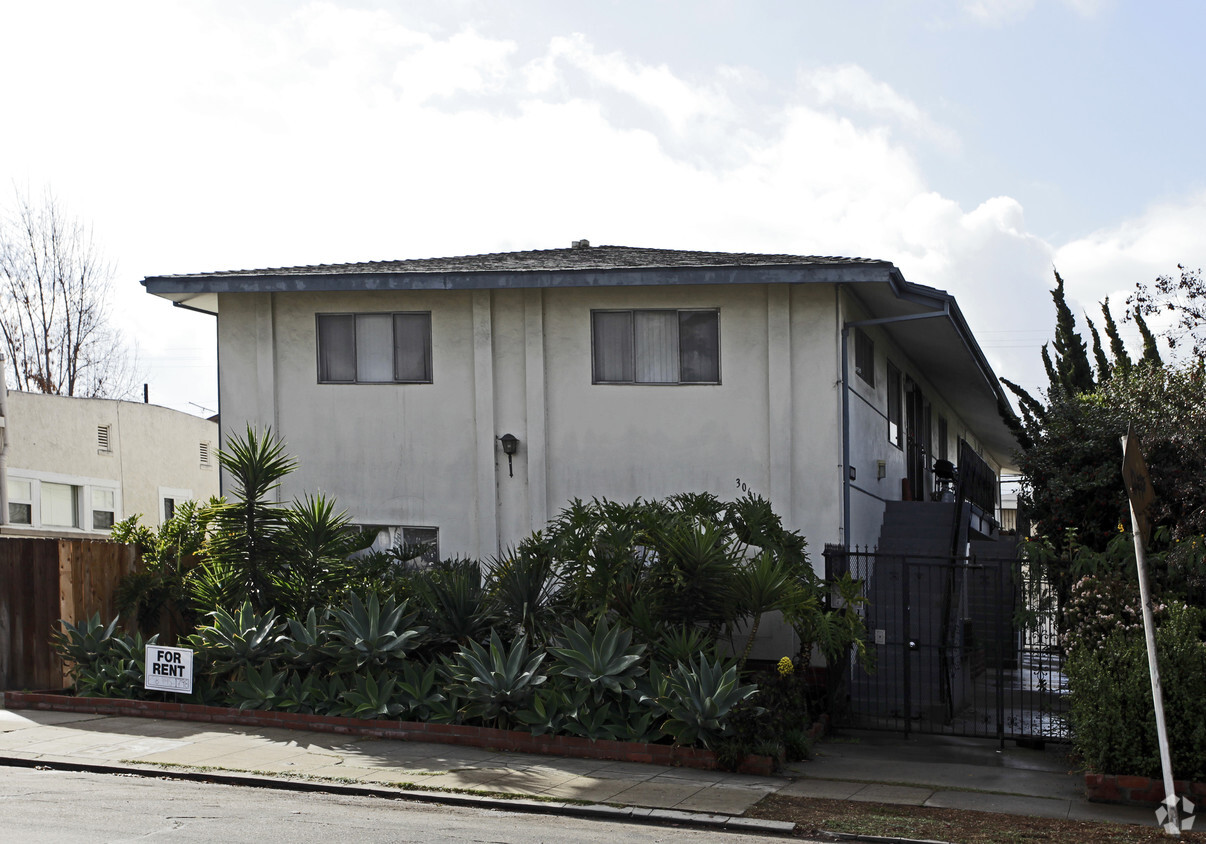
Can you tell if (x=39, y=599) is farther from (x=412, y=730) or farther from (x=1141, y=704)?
(x=1141, y=704)

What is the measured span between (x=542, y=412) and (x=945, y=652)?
236 inches

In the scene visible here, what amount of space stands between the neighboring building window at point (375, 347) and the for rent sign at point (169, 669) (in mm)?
4867

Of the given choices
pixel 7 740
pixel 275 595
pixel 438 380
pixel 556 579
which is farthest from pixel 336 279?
pixel 7 740

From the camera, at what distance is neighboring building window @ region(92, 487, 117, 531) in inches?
1342

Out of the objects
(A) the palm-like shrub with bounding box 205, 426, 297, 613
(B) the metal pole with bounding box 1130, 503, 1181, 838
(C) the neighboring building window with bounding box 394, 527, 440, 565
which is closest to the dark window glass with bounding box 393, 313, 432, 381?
(C) the neighboring building window with bounding box 394, 527, 440, 565

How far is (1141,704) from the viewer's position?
9.84m

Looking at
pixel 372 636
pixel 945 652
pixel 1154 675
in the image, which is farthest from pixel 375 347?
pixel 1154 675

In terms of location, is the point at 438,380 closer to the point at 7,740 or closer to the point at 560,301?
the point at 560,301

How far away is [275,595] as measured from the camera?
13766 mm

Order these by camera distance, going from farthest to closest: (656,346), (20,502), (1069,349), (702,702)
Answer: (20,502) < (1069,349) < (656,346) < (702,702)

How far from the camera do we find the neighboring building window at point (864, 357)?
1633 centimetres

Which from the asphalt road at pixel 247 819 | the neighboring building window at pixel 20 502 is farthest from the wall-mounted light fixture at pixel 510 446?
the neighboring building window at pixel 20 502

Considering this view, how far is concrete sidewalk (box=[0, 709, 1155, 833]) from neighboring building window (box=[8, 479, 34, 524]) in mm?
20692

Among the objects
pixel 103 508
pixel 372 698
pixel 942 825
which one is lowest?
pixel 942 825
